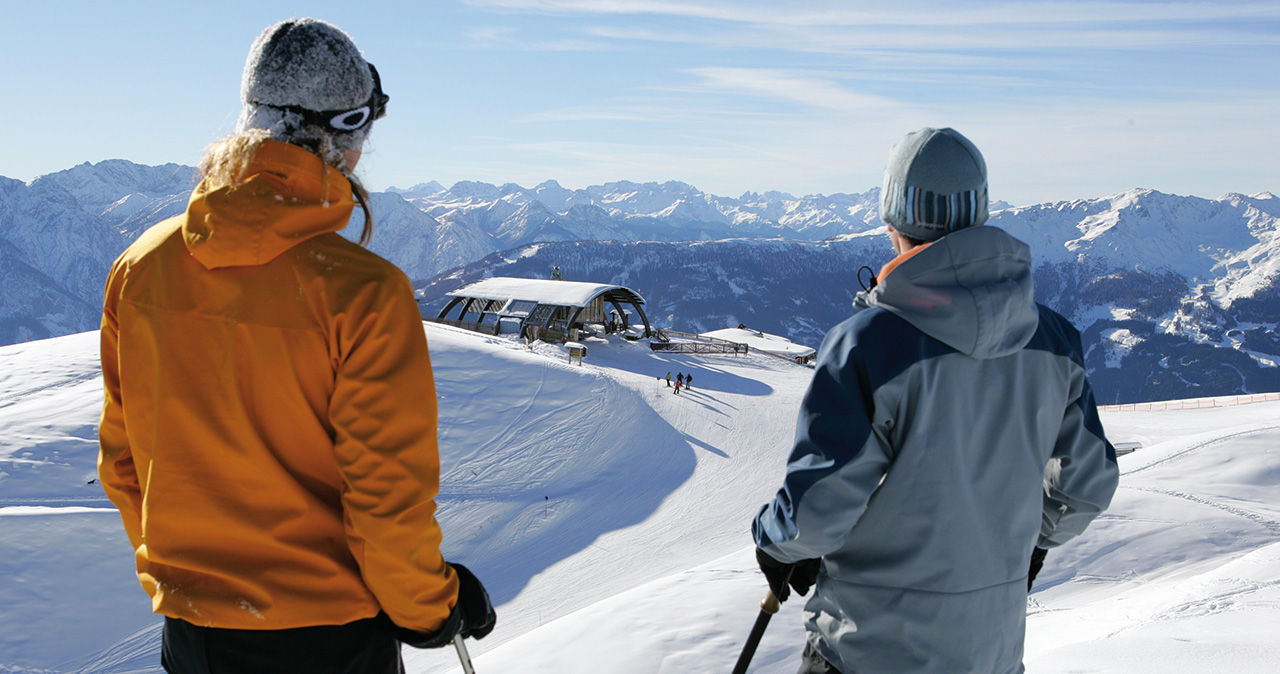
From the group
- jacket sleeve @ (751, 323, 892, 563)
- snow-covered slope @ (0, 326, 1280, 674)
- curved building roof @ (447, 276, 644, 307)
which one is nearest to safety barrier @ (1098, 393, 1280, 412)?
snow-covered slope @ (0, 326, 1280, 674)

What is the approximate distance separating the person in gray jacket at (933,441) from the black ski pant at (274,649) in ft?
3.94

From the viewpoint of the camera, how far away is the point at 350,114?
2051 millimetres

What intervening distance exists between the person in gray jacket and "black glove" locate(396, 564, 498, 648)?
2.89 feet

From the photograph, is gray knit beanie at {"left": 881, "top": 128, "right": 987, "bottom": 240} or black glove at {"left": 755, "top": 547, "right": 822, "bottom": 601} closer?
gray knit beanie at {"left": 881, "top": 128, "right": 987, "bottom": 240}

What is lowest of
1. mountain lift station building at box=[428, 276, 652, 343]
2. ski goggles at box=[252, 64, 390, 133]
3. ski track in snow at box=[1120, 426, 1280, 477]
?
mountain lift station building at box=[428, 276, 652, 343]

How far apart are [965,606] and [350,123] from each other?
2230 mm

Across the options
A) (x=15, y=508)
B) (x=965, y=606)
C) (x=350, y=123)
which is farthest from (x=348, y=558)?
(x=15, y=508)

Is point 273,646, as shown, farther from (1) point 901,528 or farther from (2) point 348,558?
(1) point 901,528

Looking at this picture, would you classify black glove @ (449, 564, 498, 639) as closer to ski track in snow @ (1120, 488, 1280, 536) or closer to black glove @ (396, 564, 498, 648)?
black glove @ (396, 564, 498, 648)

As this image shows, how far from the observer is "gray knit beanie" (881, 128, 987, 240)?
219 centimetres

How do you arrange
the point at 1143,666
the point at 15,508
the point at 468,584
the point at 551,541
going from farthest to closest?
1. the point at 551,541
2. the point at 15,508
3. the point at 1143,666
4. the point at 468,584

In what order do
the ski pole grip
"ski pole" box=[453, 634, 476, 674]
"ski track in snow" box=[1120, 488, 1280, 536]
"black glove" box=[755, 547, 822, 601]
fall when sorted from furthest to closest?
"ski track in snow" box=[1120, 488, 1280, 536] → the ski pole grip → "black glove" box=[755, 547, 822, 601] → "ski pole" box=[453, 634, 476, 674]

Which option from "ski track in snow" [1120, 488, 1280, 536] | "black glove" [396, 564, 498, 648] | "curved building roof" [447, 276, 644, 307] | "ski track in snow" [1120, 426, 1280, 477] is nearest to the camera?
"black glove" [396, 564, 498, 648]

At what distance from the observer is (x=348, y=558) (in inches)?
79.8
